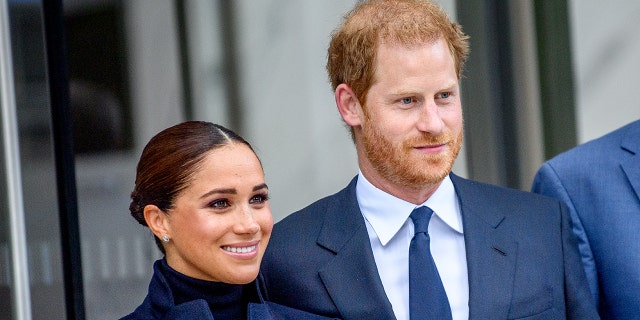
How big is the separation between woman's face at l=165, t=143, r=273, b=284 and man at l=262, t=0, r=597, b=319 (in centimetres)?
31

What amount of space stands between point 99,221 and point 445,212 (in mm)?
1588

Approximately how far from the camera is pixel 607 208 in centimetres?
301

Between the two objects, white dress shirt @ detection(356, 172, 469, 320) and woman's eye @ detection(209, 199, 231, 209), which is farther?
white dress shirt @ detection(356, 172, 469, 320)

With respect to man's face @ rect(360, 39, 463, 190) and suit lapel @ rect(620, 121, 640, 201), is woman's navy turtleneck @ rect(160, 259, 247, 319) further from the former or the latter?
suit lapel @ rect(620, 121, 640, 201)

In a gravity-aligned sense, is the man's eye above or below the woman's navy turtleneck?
above

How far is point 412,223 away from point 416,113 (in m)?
0.30

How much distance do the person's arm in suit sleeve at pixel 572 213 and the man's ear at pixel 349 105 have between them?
61 cm

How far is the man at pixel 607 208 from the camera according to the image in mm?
2957

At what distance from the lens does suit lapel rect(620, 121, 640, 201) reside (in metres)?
3.01

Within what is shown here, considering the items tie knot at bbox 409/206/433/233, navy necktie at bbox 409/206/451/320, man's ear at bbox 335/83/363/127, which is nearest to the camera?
navy necktie at bbox 409/206/451/320

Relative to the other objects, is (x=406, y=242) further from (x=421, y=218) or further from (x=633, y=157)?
(x=633, y=157)

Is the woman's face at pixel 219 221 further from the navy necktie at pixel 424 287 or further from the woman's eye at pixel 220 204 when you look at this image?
the navy necktie at pixel 424 287

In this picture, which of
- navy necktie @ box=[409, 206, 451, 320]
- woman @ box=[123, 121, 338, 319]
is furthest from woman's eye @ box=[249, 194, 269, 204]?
navy necktie @ box=[409, 206, 451, 320]

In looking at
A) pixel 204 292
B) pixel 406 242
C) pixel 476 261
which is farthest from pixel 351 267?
pixel 204 292
